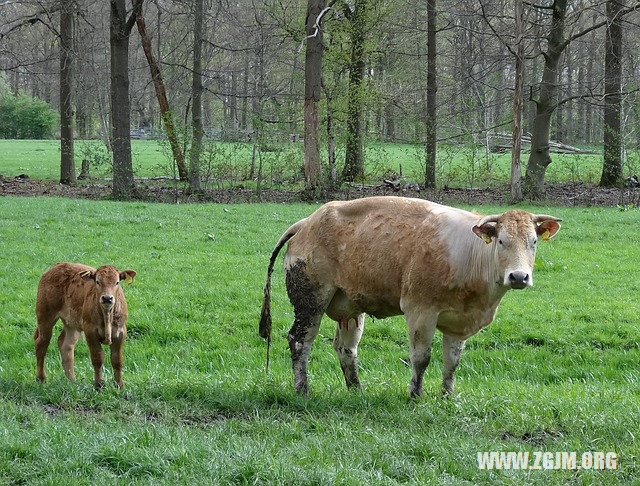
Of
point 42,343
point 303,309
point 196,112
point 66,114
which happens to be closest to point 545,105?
point 196,112

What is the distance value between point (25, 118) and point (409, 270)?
68633 millimetres

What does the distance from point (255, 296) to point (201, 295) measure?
87 centimetres

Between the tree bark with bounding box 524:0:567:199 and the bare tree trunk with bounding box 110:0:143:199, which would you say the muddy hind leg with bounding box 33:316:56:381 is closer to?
the bare tree trunk with bounding box 110:0:143:199

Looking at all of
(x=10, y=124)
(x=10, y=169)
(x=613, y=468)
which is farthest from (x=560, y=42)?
(x=10, y=124)

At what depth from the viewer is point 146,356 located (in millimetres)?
9445

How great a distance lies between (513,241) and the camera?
19.7 ft

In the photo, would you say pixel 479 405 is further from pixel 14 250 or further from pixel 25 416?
pixel 14 250

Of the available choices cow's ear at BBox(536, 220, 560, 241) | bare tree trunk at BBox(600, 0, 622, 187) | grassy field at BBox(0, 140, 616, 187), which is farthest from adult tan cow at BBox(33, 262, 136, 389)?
bare tree trunk at BBox(600, 0, 622, 187)

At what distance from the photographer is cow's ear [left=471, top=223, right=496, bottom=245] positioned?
240 inches

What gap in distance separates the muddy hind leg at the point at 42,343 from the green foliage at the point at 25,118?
64.1 m

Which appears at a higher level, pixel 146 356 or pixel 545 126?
pixel 545 126

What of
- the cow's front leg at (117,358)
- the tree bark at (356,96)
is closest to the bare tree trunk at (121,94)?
the tree bark at (356,96)

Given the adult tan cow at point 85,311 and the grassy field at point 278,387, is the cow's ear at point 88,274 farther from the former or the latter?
the grassy field at point 278,387

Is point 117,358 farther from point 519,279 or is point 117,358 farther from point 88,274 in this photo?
point 519,279
